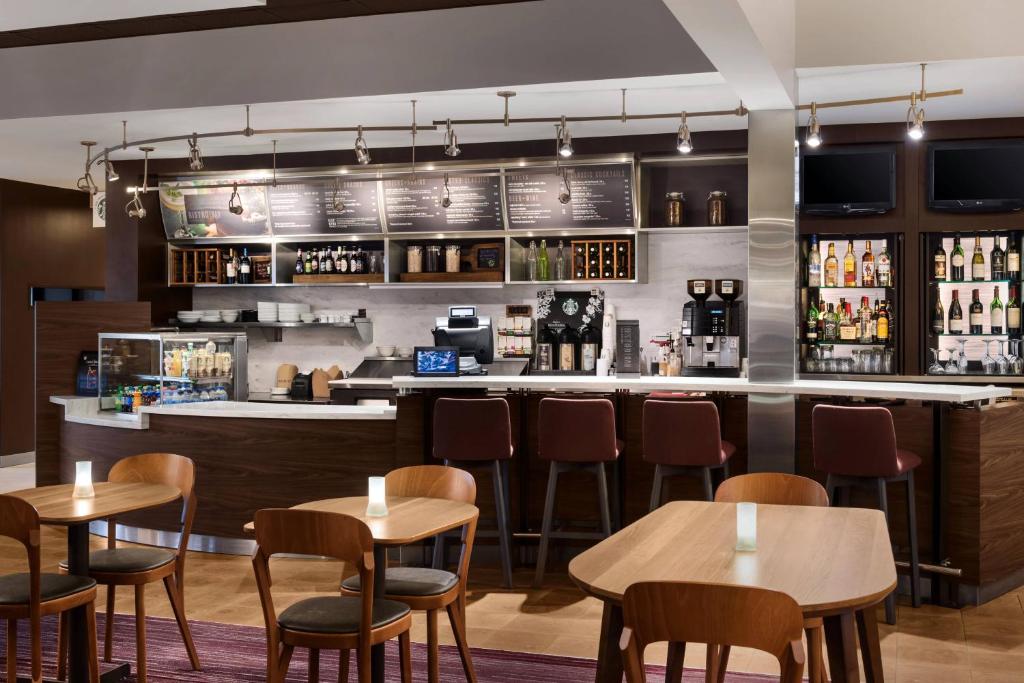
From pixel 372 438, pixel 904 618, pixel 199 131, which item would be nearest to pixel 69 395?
pixel 199 131

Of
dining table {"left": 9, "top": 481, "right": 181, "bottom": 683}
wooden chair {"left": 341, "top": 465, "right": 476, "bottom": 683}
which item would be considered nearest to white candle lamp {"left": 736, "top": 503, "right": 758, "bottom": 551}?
wooden chair {"left": 341, "top": 465, "right": 476, "bottom": 683}

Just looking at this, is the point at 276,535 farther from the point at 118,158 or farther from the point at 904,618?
the point at 118,158

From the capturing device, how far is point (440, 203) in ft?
25.5

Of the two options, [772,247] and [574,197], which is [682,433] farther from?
[574,197]

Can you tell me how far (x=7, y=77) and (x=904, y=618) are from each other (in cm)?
658

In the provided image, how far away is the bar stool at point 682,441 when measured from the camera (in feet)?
16.1

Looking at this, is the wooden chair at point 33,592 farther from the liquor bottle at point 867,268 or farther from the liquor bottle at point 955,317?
the liquor bottle at point 955,317

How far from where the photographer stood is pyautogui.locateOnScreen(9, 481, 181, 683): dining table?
3.48 metres

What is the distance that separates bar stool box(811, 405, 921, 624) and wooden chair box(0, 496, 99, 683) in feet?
10.7

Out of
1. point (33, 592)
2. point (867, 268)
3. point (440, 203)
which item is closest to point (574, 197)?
point (440, 203)

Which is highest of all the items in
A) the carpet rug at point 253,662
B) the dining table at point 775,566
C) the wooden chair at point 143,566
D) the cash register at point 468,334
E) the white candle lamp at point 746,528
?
the cash register at point 468,334

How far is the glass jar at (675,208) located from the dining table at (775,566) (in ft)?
14.8

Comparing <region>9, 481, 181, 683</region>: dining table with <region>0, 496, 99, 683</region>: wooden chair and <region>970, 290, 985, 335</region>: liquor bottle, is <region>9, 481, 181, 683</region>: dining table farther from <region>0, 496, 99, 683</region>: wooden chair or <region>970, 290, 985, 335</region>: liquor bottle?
<region>970, 290, 985, 335</region>: liquor bottle

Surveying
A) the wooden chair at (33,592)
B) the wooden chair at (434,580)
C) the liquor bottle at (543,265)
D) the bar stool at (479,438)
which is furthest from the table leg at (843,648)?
the liquor bottle at (543,265)
